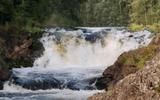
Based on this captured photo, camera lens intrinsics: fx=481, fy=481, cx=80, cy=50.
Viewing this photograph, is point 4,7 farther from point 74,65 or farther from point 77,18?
point 77,18

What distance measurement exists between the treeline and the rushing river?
255 centimetres

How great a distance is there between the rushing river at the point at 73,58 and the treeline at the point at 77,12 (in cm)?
255

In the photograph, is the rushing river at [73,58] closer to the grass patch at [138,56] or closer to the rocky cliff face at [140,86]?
the grass patch at [138,56]

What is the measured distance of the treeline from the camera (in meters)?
33.8

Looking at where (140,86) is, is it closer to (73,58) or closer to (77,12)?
(73,58)

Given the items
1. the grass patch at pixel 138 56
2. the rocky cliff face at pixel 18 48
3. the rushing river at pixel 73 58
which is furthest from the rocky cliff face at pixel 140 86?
the rocky cliff face at pixel 18 48

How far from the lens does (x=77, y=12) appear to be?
60781 millimetres

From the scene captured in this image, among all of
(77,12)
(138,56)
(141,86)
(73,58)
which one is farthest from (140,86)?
(77,12)

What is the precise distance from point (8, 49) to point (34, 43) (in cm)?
254

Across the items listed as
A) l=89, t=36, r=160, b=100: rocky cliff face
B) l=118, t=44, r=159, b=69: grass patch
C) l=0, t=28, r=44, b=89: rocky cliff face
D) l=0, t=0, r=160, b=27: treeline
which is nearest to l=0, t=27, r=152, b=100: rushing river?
l=0, t=28, r=44, b=89: rocky cliff face

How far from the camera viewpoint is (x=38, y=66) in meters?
30.3

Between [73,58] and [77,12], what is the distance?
93.9 feet

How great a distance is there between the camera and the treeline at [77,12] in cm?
3378

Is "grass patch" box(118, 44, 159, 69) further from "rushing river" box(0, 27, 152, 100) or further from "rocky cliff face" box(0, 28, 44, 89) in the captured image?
"rocky cliff face" box(0, 28, 44, 89)
